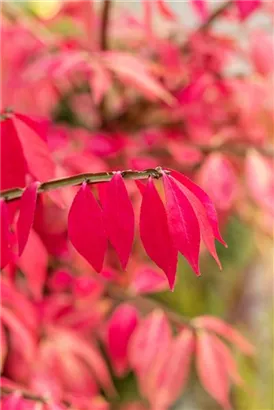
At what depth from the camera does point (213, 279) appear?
4.42 feet

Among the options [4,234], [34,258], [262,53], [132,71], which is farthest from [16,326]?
[262,53]

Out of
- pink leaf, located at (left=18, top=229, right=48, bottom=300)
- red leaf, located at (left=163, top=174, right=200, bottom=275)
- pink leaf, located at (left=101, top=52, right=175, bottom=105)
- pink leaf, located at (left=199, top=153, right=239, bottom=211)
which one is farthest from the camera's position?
pink leaf, located at (left=199, top=153, right=239, bottom=211)

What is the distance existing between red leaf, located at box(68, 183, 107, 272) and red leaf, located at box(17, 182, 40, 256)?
0.08ft

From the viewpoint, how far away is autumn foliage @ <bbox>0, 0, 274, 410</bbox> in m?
0.55

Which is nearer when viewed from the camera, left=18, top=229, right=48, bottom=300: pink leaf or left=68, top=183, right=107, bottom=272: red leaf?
Result: left=68, top=183, right=107, bottom=272: red leaf

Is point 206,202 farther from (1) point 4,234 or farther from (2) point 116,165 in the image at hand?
(2) point 116,165

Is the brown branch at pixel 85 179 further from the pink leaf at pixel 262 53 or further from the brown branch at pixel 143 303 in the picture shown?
the pink leaf at pixel 262 53

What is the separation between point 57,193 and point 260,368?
1039 mm

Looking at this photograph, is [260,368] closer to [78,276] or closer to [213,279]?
[213,279]

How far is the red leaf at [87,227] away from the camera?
37 cm

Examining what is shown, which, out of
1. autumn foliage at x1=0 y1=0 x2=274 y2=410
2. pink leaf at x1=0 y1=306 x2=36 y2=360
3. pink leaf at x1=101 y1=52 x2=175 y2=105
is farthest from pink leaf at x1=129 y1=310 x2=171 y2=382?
pink leaf at x1=101 y1=52 x2=175 y2=105

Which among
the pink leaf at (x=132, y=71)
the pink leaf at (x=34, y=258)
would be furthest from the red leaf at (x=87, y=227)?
the pink leaf at (x=132, y=71)

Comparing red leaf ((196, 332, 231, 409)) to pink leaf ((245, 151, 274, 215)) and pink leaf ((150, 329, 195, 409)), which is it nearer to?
pink leaf ((150, 329, 195, 409))

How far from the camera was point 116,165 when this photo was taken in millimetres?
862
